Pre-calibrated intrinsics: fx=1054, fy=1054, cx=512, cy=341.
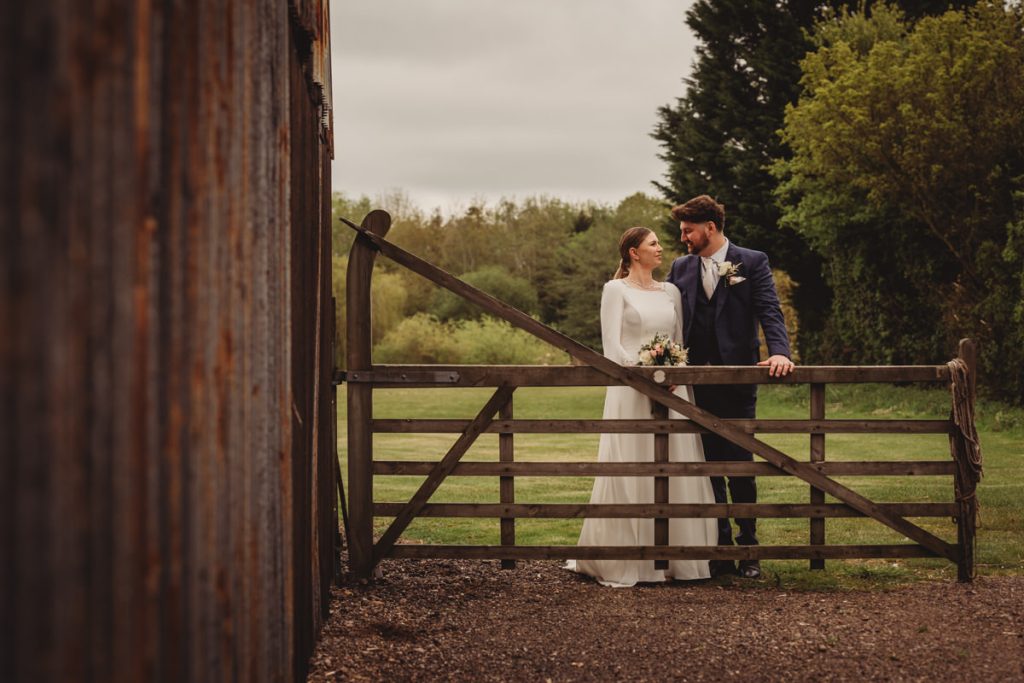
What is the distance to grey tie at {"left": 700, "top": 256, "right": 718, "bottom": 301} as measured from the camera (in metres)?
7.20

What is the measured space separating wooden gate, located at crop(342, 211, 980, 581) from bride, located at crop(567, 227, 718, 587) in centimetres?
24

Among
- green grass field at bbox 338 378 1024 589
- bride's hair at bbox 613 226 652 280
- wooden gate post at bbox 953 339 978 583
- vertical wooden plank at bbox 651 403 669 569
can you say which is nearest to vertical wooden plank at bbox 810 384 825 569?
green grass field at bbox 338 378 1024 589

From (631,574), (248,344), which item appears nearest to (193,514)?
(248,344)

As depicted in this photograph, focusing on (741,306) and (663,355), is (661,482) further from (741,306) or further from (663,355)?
(741,306)

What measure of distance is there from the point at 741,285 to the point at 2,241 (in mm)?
6089

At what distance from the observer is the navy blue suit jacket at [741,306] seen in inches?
279

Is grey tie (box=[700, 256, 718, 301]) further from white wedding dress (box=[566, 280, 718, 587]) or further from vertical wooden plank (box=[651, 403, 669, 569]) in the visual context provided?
vertical wooden plank (box=[651, 403, 669, 569])

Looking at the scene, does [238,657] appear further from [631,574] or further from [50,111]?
[631,574]

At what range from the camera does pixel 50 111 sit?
152 cm

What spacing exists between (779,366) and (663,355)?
2.59 feet

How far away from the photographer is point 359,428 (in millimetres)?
6523

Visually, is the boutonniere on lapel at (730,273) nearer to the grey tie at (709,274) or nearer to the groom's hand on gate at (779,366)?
the grey tie at (709,274)

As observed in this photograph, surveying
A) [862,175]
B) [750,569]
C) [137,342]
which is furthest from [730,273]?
[862,175]

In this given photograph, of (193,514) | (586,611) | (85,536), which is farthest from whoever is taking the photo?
(586,611)
